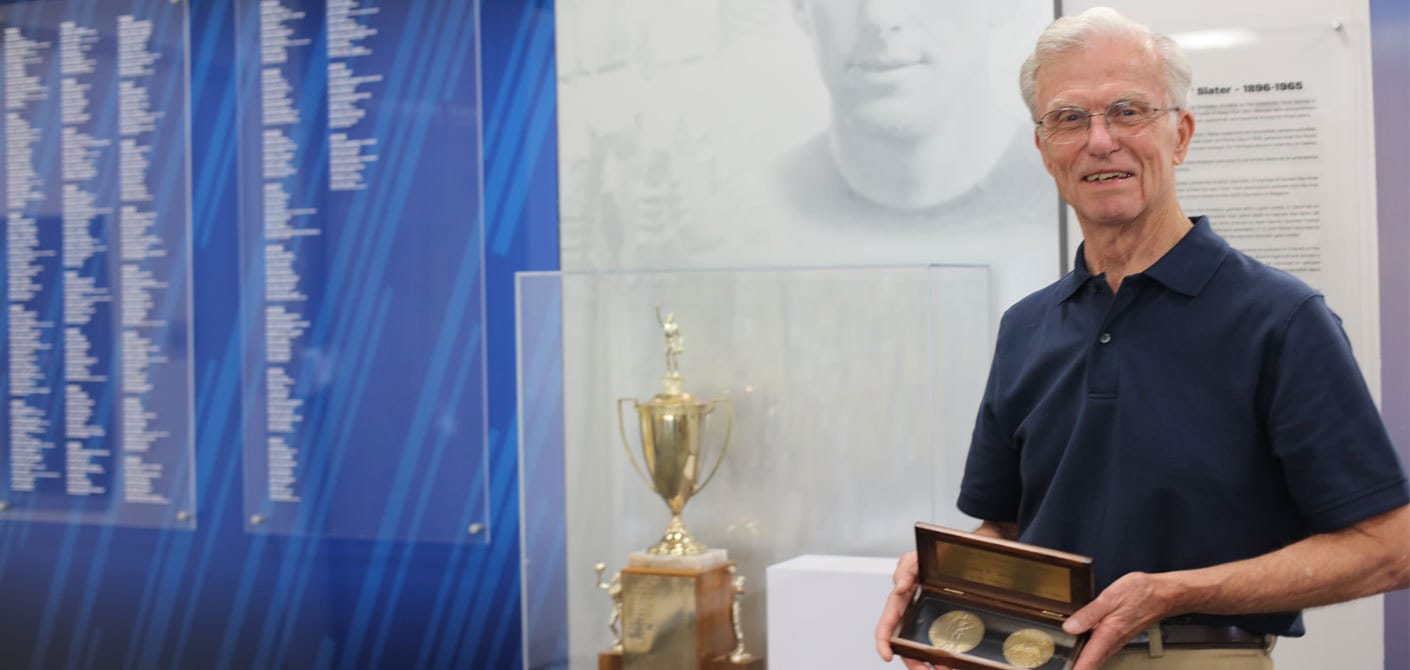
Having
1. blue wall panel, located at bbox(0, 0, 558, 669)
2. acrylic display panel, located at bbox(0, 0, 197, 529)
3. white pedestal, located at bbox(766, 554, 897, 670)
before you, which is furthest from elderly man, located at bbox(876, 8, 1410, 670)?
acrylic display panel, located at bbox(0, 0, 197, 529)

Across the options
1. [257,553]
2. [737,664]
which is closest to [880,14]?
[737,664]

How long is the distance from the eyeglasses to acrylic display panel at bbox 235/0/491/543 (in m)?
2.45

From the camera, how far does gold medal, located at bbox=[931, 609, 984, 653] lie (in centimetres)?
148

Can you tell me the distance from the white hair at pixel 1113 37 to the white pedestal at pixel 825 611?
1.44 meters

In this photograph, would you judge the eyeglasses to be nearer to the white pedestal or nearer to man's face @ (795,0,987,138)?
the white pedestal

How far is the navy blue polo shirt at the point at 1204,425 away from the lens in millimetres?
1330

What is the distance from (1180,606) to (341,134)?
10.0ft

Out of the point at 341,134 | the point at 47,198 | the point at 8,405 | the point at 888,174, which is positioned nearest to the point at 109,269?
the point at 47,198

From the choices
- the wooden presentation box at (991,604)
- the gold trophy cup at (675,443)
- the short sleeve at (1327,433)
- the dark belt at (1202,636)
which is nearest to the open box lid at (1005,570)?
the wooden presentation box at (991,604)

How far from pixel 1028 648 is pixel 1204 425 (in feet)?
0.97

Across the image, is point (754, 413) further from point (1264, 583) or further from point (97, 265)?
point (97, 265)

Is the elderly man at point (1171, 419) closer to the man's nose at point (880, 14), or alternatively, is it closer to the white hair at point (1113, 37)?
the white hair at point (1113, 37)

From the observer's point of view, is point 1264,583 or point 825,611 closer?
point 1264,583

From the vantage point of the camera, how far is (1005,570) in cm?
146
